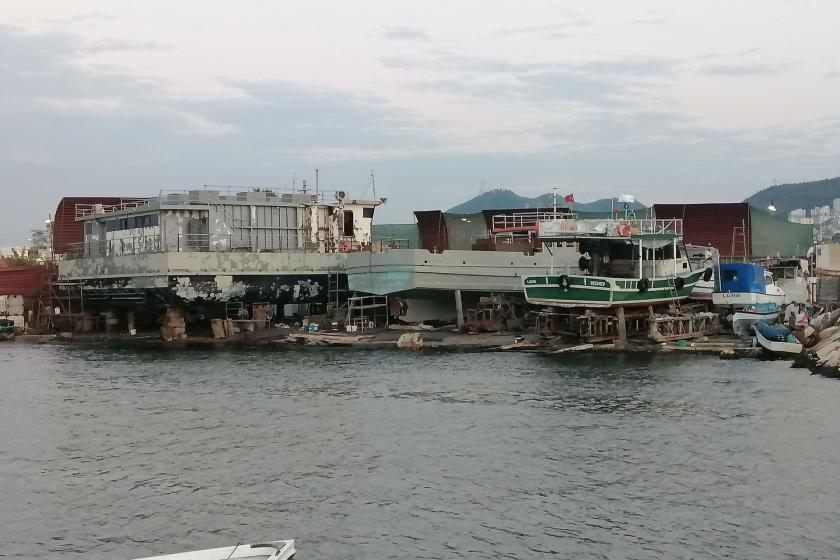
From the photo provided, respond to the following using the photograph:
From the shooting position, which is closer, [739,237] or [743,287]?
[743,287]

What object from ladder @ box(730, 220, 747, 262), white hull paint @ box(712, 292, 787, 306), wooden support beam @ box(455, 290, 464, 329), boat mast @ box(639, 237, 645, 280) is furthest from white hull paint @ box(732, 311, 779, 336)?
ladder @ box(730, 220, 747, 262)

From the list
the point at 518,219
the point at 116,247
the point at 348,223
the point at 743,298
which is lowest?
the point at 743,298

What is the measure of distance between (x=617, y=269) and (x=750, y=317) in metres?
7.63

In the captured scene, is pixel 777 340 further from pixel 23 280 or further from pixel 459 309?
pixel 23 280

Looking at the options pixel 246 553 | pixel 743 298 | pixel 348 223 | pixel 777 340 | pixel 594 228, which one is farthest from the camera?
pixel 348 223

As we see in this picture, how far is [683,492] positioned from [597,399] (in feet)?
36.0

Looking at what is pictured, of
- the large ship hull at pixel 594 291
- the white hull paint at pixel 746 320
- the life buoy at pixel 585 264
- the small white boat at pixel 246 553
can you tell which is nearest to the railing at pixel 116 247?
the large ship hull at pixel 594 291

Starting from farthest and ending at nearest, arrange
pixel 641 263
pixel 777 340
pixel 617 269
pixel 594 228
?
pixel 617 269, pixel 641 263, pixel 594 228, pixel 777 340

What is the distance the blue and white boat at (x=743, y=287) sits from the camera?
50.5 meters

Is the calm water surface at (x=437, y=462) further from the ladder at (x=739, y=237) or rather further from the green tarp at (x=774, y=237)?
the green tarp at (x=774, y=237)

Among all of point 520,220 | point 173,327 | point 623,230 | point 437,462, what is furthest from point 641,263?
point 173,327

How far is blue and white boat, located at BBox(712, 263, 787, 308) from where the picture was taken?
166ft

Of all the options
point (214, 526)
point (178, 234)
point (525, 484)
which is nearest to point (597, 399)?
point (525, 484)

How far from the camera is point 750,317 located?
162 feet
